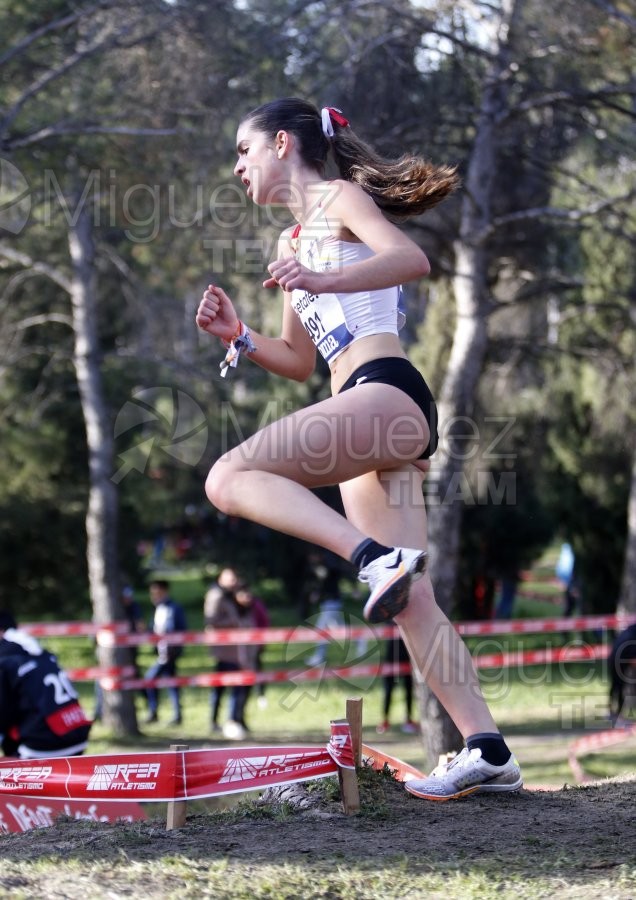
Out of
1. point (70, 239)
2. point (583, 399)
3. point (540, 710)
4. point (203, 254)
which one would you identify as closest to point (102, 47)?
point (203, 254)

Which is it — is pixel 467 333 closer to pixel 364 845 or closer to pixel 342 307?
pixel 342 307

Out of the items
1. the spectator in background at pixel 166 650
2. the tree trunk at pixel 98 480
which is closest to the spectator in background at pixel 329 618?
the spectator in background at pixel 166 650

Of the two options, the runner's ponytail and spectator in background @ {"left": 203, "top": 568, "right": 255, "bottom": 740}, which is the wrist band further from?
spectator in background @ {"left": 203, "top": 568, "right": 255, "bottom": 740}

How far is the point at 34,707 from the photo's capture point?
629 cm

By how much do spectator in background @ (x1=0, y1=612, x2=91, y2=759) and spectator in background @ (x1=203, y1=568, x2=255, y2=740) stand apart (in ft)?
23.5

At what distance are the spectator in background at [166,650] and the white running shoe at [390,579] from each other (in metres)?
11.9

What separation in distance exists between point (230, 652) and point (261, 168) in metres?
11.0

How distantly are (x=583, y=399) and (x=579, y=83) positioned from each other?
31.0ft

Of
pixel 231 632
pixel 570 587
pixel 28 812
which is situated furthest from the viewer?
pixel 570 587

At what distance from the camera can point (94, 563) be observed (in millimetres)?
14484

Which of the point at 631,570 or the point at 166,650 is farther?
the point at 631,570

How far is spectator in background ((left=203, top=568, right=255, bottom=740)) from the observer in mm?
13594

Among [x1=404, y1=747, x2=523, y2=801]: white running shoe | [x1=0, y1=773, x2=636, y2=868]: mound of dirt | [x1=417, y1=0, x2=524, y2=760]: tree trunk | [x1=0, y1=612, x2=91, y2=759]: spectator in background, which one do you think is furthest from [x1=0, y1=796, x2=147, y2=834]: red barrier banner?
[x1=417, y1=0, x2=524, y2=760]: tree trunk

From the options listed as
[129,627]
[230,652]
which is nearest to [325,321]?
[230,652]
